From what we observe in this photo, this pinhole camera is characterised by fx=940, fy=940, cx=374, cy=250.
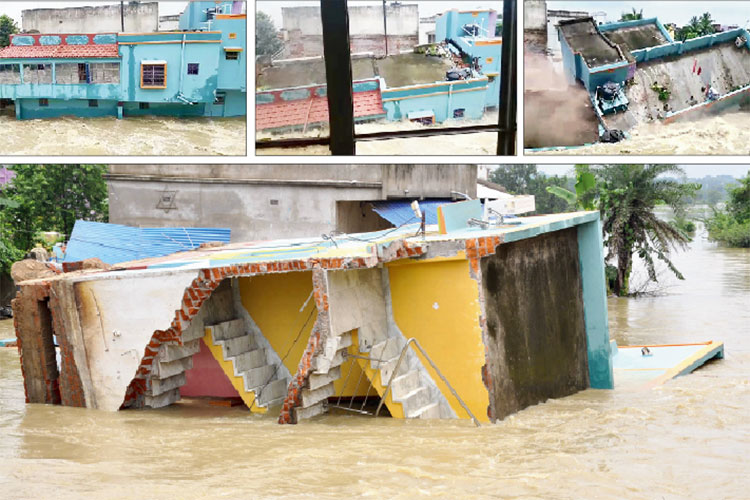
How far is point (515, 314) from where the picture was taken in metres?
7.77

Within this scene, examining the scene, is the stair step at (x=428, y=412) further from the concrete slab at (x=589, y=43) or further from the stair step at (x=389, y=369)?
the concrete slab at (x=589, y=43)

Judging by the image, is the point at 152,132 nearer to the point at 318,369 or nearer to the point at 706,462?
the point at 318,369

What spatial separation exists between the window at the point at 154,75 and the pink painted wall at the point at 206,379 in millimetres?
3130

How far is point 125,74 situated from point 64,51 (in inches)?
29.7

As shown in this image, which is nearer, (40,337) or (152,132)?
(40,337)

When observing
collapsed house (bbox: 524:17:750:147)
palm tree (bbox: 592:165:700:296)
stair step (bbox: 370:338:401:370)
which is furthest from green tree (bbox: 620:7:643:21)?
palm tree (bbox: 592:165:700:296)

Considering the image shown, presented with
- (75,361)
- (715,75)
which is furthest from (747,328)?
(75,361)

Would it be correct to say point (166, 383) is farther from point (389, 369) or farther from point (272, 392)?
point (389, 369)

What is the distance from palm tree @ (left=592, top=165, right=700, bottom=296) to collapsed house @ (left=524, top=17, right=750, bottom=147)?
8.98 metres

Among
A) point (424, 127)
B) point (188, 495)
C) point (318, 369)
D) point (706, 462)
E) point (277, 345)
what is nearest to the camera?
point (188, 495)

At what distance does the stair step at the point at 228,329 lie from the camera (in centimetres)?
854

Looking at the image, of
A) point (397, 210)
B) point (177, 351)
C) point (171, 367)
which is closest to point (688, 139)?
point (177, 351)

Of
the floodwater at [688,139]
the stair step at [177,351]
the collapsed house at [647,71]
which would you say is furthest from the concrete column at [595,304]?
the stair step at [177,351]

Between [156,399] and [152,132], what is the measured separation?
11.2 feet
